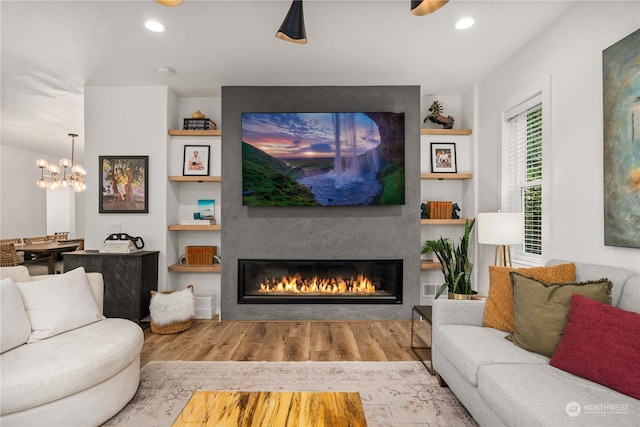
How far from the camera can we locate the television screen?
145 inches

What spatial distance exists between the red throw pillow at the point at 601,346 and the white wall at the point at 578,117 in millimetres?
608

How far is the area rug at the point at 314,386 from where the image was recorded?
1972 mm

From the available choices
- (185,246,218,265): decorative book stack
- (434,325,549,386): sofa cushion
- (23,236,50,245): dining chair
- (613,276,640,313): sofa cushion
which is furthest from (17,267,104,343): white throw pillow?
(23,236,50,245): dining chair

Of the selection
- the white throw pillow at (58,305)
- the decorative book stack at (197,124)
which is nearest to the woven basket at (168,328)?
the white throw pillow at (58,305)

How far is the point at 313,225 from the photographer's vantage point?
3.84 metres

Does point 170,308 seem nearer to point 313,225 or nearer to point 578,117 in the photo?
point 313,225

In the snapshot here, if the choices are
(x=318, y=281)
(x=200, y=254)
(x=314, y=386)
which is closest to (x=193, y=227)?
(x=200, y=254)

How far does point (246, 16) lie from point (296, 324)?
2966 millimetres

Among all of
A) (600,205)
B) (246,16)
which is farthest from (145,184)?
(600,205)

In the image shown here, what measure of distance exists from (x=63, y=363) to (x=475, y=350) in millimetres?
2189

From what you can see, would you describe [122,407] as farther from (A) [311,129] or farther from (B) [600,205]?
(B) [600,205]

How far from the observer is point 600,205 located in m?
2.15

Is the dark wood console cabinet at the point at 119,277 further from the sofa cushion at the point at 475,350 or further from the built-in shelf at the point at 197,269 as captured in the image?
the sofa cushion at the point at 475,350

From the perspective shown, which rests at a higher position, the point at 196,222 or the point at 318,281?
the point at 196,222
